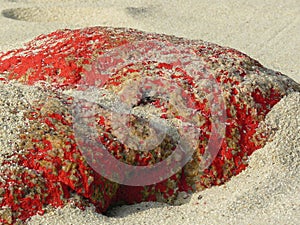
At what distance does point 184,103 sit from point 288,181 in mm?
594

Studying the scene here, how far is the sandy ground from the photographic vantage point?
2545 millimetres

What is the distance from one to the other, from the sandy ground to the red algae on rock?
8 cm

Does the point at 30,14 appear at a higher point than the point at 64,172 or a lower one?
lower

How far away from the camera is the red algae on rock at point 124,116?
242 centimetres

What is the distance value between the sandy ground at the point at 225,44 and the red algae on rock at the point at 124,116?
0.08 meters

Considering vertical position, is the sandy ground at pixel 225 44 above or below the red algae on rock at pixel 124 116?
below

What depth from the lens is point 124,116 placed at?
8.75 ft

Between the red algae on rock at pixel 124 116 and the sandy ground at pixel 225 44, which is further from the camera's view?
the sandy ground at pixel 225 44

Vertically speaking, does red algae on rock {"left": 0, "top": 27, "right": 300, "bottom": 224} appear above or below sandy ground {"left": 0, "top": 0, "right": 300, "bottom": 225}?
above

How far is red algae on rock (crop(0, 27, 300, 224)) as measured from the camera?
2418mm

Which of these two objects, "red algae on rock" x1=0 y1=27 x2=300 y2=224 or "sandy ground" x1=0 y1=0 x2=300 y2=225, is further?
"sandy ground" x1=0 y1=0 x2=300 y2=225

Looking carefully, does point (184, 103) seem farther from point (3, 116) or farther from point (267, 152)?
point (3, 116)

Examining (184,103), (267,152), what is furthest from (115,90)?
(267,152)

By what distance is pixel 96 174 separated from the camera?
246cm
